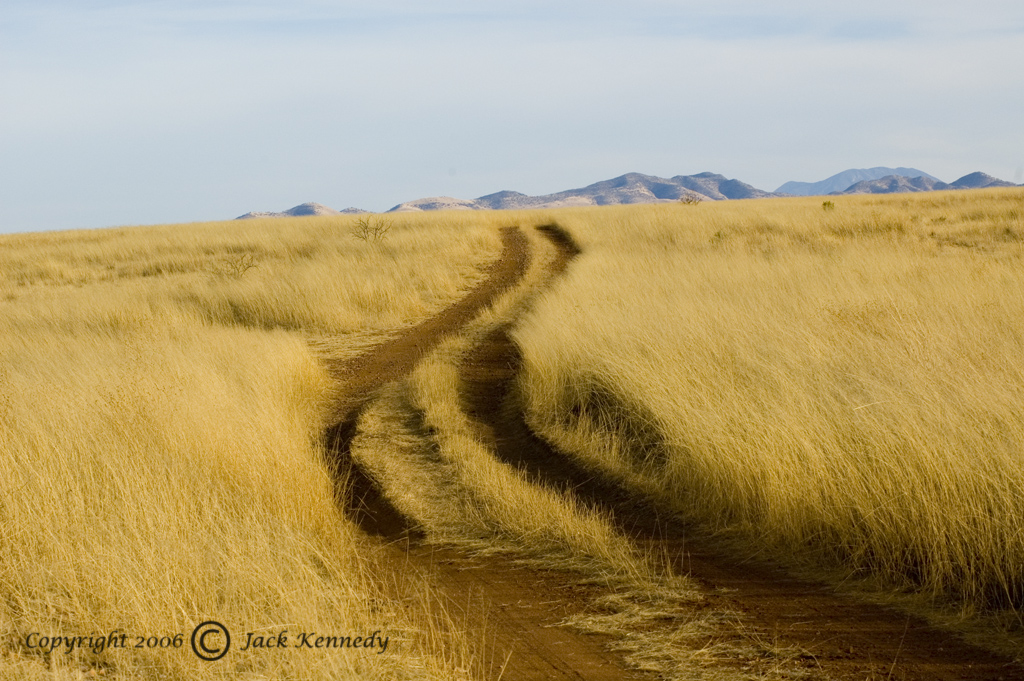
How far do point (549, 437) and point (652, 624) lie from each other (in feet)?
11.4

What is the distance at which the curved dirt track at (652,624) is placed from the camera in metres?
3.67

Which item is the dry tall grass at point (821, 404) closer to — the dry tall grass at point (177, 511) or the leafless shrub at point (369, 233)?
the dry tall grass at point (177, 511)

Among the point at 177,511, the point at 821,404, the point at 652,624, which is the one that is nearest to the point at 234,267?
the point at 177,511

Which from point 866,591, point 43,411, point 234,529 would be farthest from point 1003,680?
point 43,411

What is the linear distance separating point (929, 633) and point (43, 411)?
688cm

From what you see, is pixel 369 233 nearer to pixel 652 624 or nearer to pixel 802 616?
pixel 652 624

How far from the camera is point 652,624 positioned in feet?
13.7

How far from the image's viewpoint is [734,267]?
14.4 metres

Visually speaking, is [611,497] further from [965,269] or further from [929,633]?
[965,269]

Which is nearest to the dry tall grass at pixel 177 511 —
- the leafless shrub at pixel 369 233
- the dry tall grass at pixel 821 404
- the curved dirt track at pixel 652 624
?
the curved dirt track at pixel 652 624
